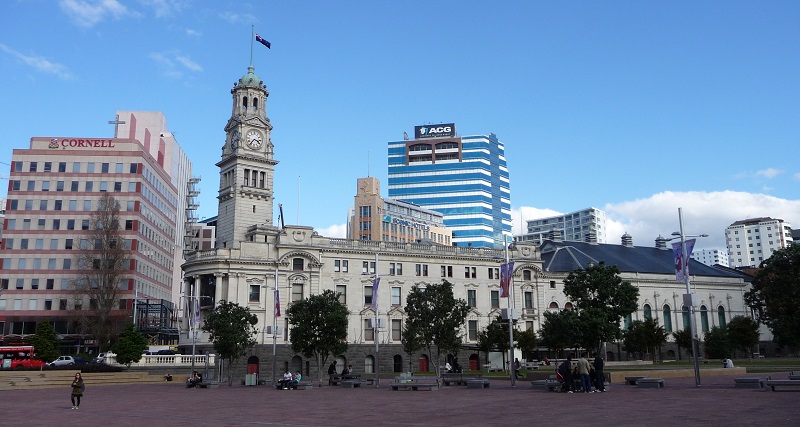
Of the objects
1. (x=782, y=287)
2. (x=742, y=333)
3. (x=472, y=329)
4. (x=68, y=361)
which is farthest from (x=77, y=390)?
(x=782, y=287)

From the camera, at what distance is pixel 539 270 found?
9269 cm

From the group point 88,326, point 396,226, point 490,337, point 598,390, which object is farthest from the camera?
point 396,226

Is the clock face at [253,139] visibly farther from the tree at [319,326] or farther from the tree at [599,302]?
the tree at [599,302]

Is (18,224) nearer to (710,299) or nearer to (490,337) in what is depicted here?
(490,337)

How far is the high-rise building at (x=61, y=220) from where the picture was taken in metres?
94.0

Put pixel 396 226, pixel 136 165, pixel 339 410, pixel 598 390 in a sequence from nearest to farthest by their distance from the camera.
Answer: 1. pixel 339 410
2. pixel 598 390
3. pixel 136 165
4. pixel 396 226

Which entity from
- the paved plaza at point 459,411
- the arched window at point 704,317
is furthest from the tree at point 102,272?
the arched window at point 704,317

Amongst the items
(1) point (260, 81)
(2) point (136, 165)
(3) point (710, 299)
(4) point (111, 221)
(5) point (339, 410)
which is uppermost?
(1) point (260, 81)

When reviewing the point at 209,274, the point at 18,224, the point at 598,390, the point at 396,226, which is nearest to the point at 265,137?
the point at 209,274

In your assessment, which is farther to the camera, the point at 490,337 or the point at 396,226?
the point at 396,226

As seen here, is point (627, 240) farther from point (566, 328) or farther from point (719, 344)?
point (566, 328)

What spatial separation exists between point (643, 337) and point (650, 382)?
47975 millimetres

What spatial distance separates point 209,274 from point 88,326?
67.9 feet

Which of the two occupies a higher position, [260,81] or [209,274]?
[260,81]
